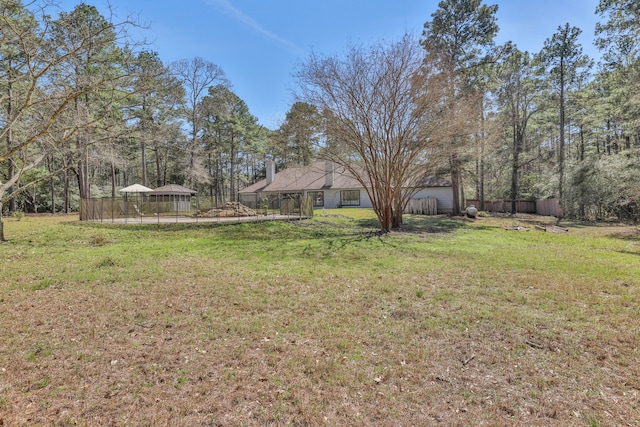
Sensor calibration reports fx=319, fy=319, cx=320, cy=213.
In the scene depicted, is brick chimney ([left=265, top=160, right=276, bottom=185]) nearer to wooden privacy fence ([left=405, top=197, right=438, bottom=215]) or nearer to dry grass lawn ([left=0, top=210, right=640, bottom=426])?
wooden privacy fence ([left=405, top=197, right=438, bottom=215])

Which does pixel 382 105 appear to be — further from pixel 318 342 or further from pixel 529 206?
pixel 529 206

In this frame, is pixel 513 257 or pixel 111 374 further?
pixel 513 257

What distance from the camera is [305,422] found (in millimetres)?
2367

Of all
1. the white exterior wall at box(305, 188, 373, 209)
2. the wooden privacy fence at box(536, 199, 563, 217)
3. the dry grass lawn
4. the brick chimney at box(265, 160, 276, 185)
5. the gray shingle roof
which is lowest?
the dry grass lawn

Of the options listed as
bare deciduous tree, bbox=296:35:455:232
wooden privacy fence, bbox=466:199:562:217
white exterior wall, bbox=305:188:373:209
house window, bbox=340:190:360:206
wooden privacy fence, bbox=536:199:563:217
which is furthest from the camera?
house window, bbox=340:190:360:206

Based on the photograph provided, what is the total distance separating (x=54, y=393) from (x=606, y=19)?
982 inches

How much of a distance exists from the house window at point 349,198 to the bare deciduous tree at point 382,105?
54.6ft

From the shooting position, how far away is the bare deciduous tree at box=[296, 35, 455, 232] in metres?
→ 11.3

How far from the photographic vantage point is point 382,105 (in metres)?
11.7

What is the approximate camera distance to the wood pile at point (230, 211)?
57.4 feet

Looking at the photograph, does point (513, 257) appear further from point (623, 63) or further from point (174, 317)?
point (623, 63)

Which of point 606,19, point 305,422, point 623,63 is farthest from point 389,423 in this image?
point 623,63

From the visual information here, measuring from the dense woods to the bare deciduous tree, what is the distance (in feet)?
0.83

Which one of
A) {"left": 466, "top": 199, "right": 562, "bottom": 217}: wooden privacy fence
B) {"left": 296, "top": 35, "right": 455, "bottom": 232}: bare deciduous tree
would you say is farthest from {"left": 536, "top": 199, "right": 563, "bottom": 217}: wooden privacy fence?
{"left": 296, "top": 35, "right": 455, "bottom": 232}: bare deciduous tree
